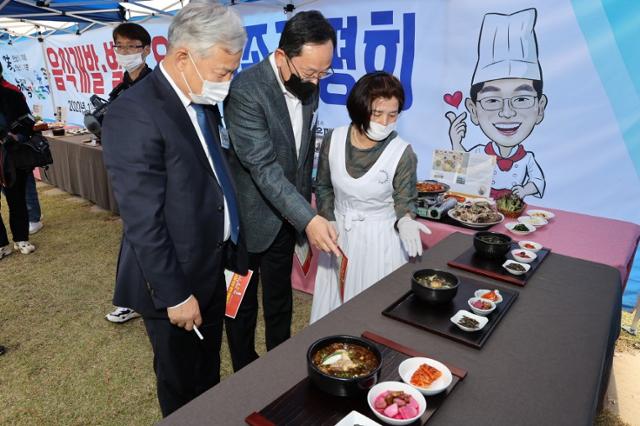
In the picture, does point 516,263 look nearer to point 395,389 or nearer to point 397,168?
point 397,168

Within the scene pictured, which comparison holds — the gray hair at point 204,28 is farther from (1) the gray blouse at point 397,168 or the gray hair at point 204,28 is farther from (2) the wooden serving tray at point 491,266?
(2) the wooden serving tray at point 491,266

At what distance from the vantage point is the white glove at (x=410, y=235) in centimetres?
153

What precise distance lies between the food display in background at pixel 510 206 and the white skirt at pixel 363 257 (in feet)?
2.48

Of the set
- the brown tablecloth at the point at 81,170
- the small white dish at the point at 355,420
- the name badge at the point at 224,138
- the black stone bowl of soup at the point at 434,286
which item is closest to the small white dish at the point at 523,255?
the black stone bowl of soup at the point at 434,286

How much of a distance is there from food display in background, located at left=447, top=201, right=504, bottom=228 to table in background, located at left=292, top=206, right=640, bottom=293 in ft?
0.12

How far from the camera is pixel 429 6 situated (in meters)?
2.51

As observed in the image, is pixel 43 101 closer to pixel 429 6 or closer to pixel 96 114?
pixel 96 114

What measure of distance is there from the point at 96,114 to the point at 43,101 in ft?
17.7

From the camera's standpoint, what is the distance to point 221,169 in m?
1.25

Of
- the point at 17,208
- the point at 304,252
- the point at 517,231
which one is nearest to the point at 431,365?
the point at 304,252

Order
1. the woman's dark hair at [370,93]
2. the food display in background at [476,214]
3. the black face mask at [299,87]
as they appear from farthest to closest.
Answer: the food display in background at [476,214], the woman's dark hair at [370,93], the black face mask at [299,87]

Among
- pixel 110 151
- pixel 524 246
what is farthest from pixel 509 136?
pixel 110 151

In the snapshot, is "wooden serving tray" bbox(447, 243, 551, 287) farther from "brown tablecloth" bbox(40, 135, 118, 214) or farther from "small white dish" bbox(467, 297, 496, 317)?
"brown tablecloth" bbox(40, 135, 118, 214)

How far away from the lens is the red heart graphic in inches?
101
